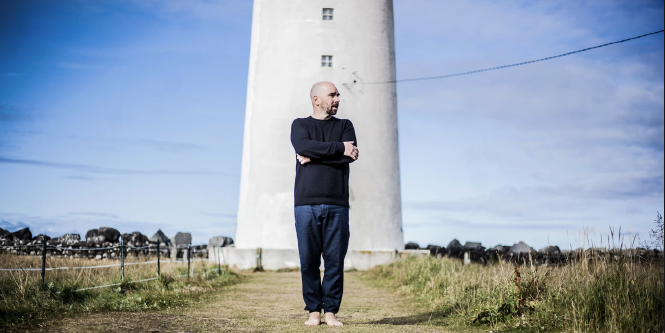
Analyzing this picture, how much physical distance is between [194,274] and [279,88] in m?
6.25

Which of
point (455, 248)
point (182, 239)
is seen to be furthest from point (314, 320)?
point (182, 239)

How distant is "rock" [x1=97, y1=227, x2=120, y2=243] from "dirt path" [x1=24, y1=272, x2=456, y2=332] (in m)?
10.5

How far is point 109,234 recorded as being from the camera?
1678 cm

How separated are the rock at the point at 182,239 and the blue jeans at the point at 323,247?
55.3ft

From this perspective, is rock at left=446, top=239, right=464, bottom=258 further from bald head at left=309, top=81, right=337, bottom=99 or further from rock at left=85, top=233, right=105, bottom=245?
bald head at left=309, top=81, right=337, bottom=99

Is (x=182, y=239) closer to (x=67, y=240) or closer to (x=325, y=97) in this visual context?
(x=67, y=240)

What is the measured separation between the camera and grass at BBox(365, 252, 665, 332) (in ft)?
12.8

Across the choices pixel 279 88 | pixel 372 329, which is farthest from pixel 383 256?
pixel 372 329

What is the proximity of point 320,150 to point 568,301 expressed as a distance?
213cm

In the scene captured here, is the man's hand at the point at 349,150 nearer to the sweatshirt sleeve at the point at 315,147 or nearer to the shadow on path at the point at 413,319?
the sweatshirt sleeve at the point at 315,147

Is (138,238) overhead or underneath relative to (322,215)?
overhead

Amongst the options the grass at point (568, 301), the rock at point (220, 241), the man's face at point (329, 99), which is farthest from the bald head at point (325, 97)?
the rock at point (220, 241)

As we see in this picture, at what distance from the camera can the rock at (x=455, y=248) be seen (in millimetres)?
17766

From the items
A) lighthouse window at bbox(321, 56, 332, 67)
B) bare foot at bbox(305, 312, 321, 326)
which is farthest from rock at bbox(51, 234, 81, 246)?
bare foot at bbox(305, 312, 321, 326)
